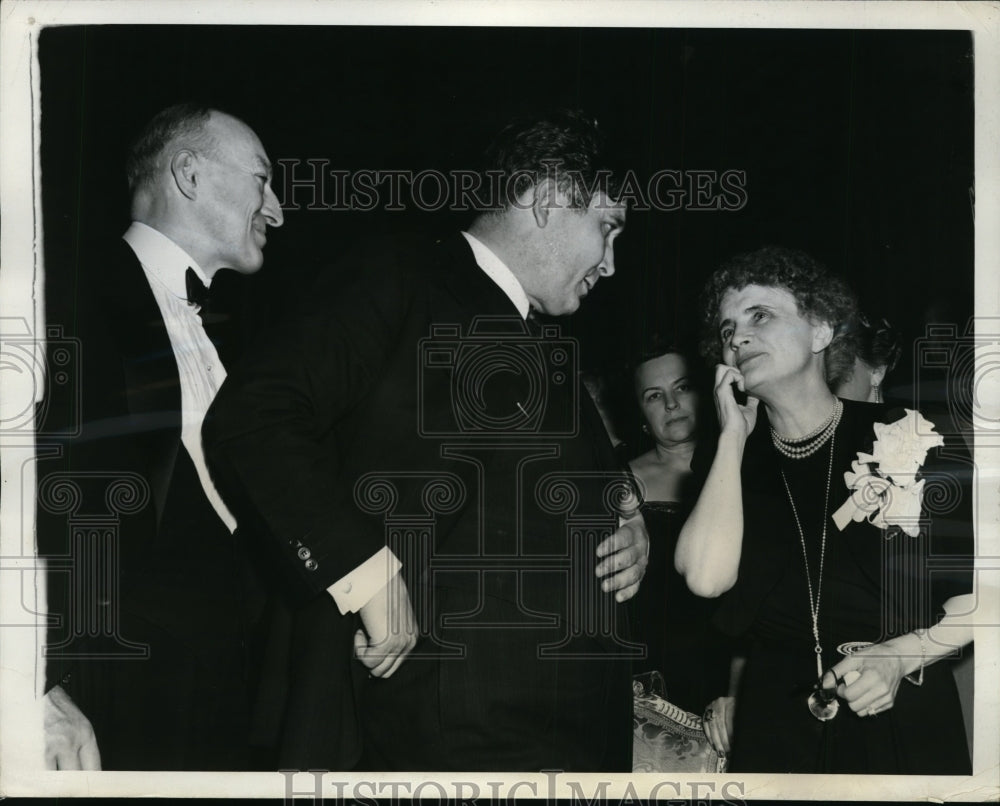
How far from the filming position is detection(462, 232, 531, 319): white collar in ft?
6.52

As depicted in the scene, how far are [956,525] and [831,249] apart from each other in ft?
2.08

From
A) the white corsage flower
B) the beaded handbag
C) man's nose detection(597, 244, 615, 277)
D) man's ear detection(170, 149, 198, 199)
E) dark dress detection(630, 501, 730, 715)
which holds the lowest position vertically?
the beaded handbag

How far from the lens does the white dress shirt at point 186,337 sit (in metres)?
Answer: 1.94

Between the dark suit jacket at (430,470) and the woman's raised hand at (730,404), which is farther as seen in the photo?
the woman's raised hand at (730,404)

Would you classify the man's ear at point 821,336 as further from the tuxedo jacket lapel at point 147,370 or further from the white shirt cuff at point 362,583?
the tuxedo jacket lapel at point 147,370

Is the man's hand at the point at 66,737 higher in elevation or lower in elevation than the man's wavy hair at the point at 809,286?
lower

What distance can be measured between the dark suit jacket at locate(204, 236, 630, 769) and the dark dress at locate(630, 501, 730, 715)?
7cm

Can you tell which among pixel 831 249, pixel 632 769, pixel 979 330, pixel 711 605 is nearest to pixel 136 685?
pixel 632 769

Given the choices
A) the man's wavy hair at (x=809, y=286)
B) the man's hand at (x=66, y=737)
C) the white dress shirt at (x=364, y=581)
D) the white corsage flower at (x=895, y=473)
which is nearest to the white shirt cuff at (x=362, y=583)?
the white dress shirt at (x=364, y=581)

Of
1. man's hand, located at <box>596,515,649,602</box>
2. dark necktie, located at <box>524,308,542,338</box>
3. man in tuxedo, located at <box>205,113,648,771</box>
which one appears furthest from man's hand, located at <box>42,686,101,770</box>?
dark necktie, located at <box>524,308,542,338</box>

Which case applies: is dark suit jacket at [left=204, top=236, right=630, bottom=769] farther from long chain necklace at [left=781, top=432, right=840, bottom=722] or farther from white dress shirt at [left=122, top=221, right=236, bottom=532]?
long chain necklace at [left=781, top=432, right=840, bottom=722]

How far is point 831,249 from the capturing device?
2031mm

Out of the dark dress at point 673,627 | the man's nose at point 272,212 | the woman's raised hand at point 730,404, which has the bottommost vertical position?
the dark dress at point 673,627

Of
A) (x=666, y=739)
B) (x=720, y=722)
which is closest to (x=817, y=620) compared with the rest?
(x=720, y=722)
